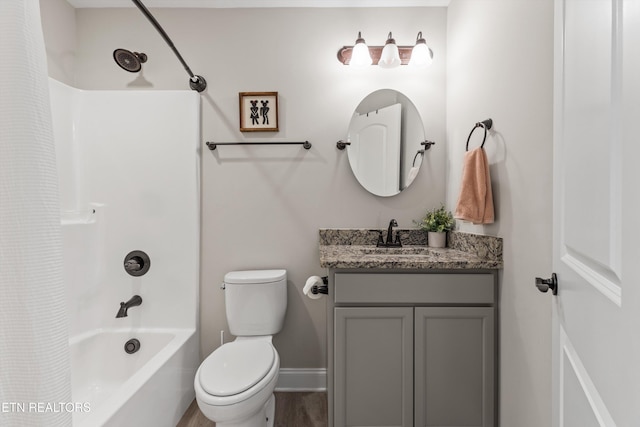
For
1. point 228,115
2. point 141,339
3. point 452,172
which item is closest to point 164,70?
point 228,115

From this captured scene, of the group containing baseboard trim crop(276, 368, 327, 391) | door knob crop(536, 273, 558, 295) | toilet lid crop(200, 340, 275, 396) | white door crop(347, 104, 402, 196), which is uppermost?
white door crop(347, 104, 402, 196)

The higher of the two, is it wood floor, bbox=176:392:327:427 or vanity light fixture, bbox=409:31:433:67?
vanity light fixture, bbox=409:31:433:67

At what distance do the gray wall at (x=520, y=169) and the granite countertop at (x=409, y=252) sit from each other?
8 cm

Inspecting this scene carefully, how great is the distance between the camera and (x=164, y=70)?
2.11 meters

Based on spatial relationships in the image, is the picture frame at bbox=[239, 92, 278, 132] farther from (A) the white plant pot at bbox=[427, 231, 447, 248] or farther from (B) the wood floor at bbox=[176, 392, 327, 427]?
(B) the wood floor at bbox=[176, 392, 327, 427]

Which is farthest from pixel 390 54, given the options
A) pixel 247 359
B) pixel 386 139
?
pixel 247 359

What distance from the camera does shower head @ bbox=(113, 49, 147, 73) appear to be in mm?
1877

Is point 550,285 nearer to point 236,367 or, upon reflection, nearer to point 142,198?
point 236,367

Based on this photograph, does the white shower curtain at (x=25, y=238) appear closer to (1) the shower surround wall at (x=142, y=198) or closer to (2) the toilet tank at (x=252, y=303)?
(2) the toilet tank at (x=252, y=303)

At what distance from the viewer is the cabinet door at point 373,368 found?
1489 mm

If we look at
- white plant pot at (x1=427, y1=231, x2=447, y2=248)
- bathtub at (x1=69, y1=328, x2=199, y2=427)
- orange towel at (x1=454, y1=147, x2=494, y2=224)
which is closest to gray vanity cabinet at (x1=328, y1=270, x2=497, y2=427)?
orange towel at (x1=454, y1=147, x2=494, y2=224)

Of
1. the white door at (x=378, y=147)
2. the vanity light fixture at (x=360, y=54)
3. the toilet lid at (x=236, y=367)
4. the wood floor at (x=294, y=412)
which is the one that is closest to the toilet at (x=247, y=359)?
the toilet lid at (x=236, y=367)

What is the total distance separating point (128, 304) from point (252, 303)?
78 centimetres

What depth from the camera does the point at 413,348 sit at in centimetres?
149
